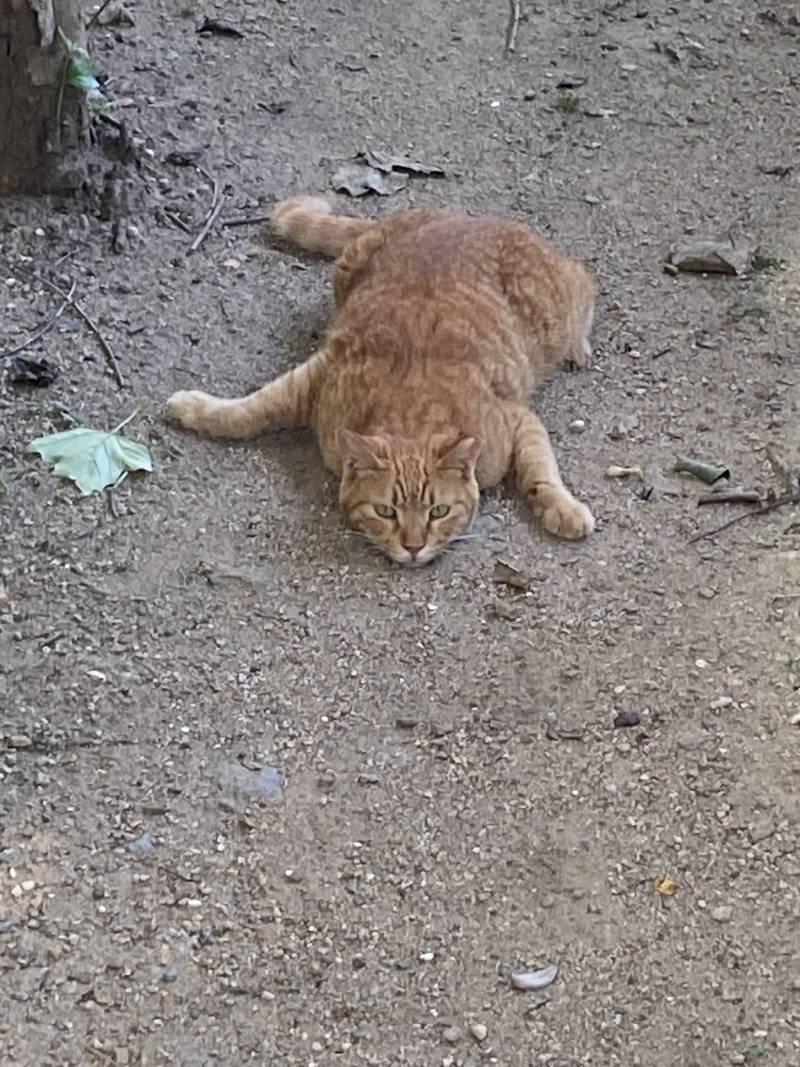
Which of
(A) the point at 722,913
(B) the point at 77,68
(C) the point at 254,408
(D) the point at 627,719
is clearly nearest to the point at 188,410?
(C) the point at 254,408

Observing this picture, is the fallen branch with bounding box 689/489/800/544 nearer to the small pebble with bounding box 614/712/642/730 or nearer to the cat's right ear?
A: the small pebble with bounding box 614/712/642/730

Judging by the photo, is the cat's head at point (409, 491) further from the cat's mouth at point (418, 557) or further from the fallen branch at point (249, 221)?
the fallen branch at point (249, 221)

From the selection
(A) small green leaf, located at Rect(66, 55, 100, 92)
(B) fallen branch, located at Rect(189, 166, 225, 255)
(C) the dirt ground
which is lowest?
(C) the dirt ground

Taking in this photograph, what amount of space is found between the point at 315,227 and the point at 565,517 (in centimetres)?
163

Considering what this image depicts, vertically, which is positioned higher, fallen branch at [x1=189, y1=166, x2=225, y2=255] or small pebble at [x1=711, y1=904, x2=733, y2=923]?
fallen branch at [x1=189, y1=166, x2=225, y2=255]

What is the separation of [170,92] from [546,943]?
4.06 metres

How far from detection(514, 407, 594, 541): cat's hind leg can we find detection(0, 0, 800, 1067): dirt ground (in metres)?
0.07

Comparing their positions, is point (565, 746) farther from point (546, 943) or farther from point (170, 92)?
point (170, 92)

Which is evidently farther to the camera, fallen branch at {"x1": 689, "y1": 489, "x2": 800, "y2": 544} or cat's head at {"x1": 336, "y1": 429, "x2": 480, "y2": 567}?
fallen branch at {"x1": 689, "y1": 489, "x2": 800, "y2": 544}

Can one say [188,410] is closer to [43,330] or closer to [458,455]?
[43,330]

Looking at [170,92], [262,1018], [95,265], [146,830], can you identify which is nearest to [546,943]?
[262,1018]

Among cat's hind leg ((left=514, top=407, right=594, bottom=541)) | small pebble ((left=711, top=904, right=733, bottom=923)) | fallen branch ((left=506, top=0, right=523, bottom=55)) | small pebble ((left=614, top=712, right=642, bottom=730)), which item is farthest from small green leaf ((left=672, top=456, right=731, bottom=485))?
fallen branch ((left=506, top=0, right=523, bottom=55))

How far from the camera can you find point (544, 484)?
4059 millimetres

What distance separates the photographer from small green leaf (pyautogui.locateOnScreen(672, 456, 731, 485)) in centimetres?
417
